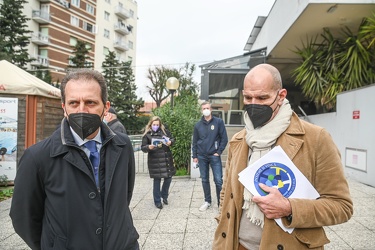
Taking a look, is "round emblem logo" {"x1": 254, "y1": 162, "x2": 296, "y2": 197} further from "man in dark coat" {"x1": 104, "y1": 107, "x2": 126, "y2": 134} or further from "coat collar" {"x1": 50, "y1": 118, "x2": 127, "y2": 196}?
"man in dark coat" {"x1": 104, "y1": 107, "x2": 126, "y2": 134}

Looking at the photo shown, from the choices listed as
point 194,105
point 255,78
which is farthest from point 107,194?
point 194,105

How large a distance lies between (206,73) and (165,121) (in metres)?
3.97

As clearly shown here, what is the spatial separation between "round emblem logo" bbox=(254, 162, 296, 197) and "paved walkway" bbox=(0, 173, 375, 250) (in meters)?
2.60

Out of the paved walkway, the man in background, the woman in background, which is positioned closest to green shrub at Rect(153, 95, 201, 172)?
the paved walkway

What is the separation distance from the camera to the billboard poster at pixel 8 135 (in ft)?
23.2

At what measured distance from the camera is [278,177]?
169cm

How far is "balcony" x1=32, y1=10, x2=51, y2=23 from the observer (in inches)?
1459

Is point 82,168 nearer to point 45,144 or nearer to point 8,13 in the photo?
point 45,144

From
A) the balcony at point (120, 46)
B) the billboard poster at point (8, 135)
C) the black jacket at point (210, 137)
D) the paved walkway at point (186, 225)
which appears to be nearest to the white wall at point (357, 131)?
Answer: the paved walkway at point (186, 225)

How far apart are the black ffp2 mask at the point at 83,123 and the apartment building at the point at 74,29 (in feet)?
107

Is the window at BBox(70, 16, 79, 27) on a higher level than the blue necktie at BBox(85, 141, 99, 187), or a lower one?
higher

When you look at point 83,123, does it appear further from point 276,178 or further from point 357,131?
point 357,131

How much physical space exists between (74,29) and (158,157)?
141 feet

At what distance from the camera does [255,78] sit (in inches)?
70.7
